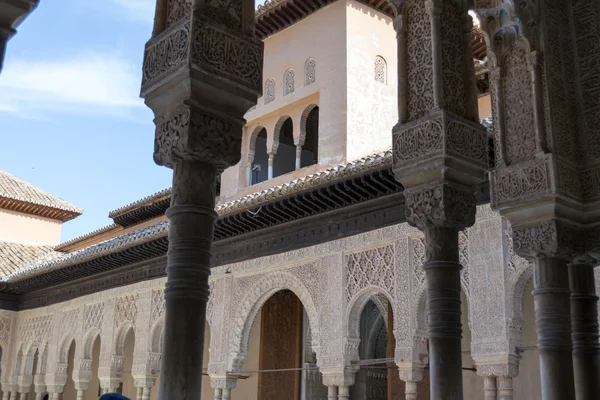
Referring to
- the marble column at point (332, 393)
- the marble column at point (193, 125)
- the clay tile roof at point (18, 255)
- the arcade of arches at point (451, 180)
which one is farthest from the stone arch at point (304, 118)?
the marble column at point (193, 125)

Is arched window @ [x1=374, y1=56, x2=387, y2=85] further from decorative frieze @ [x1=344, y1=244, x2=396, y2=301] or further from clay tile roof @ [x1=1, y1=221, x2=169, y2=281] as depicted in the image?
clay tile roof @ [x1=1, y1=221, x2=169, y2=281]

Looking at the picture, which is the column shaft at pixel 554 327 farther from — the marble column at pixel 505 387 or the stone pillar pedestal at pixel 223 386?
the stone pillar pedestal at pixel 223 386

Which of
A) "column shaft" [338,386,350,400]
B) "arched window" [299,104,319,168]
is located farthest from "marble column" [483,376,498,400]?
"arched window" [299,104,319,168]

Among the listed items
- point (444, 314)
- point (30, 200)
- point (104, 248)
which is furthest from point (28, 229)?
point (444, 314)

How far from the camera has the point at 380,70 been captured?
1659 cm

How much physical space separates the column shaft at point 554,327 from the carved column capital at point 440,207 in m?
1.12

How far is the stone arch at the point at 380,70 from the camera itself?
647 inches

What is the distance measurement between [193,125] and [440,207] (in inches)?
77.7

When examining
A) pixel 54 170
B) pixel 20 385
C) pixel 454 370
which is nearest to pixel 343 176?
pixel 454 370

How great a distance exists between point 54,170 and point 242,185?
76.1 feet

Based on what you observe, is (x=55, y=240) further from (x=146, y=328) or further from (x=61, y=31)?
(x=61, y=31)

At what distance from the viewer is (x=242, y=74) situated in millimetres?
4504

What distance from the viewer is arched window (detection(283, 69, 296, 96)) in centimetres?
1683

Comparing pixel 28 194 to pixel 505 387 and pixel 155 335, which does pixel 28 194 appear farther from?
pixel 505 387
